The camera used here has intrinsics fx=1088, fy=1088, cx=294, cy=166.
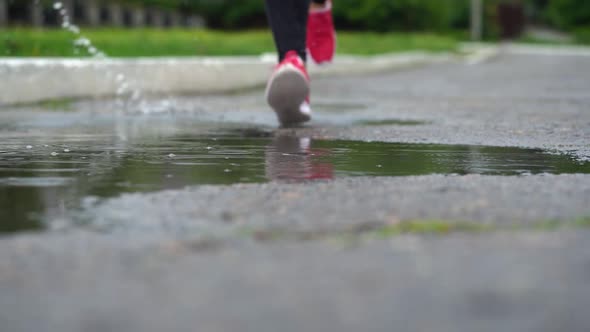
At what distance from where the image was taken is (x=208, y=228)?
311 centimetres

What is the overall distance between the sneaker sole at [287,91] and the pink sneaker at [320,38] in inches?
37.8

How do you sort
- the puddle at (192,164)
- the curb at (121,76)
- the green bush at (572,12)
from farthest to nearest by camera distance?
the green bush at (572,12) < the curb at (121,76) < the puddle at (192,164)

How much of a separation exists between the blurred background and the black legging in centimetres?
457

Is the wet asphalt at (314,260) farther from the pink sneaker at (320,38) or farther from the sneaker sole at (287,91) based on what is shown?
the pink sneaker at (320,38)

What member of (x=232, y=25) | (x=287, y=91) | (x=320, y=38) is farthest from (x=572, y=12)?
(x=287, y=91)

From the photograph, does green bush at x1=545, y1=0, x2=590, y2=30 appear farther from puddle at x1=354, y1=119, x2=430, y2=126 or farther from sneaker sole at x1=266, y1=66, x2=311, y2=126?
sneaker sole at x1=266, y1=66, x2=311, y2=126

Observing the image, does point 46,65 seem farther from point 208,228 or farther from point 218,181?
point 208,228

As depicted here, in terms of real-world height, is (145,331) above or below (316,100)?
above

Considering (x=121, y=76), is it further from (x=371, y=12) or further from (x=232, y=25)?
(x=232, y=25)

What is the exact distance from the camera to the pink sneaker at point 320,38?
26.3ft

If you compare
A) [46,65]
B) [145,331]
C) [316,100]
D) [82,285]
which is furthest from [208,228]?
[316,100]

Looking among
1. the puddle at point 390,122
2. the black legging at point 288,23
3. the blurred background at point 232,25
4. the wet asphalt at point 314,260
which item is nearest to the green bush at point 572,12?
the blurred background at point 232,25

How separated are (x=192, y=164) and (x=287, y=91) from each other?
2.09 meters

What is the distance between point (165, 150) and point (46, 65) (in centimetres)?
442
